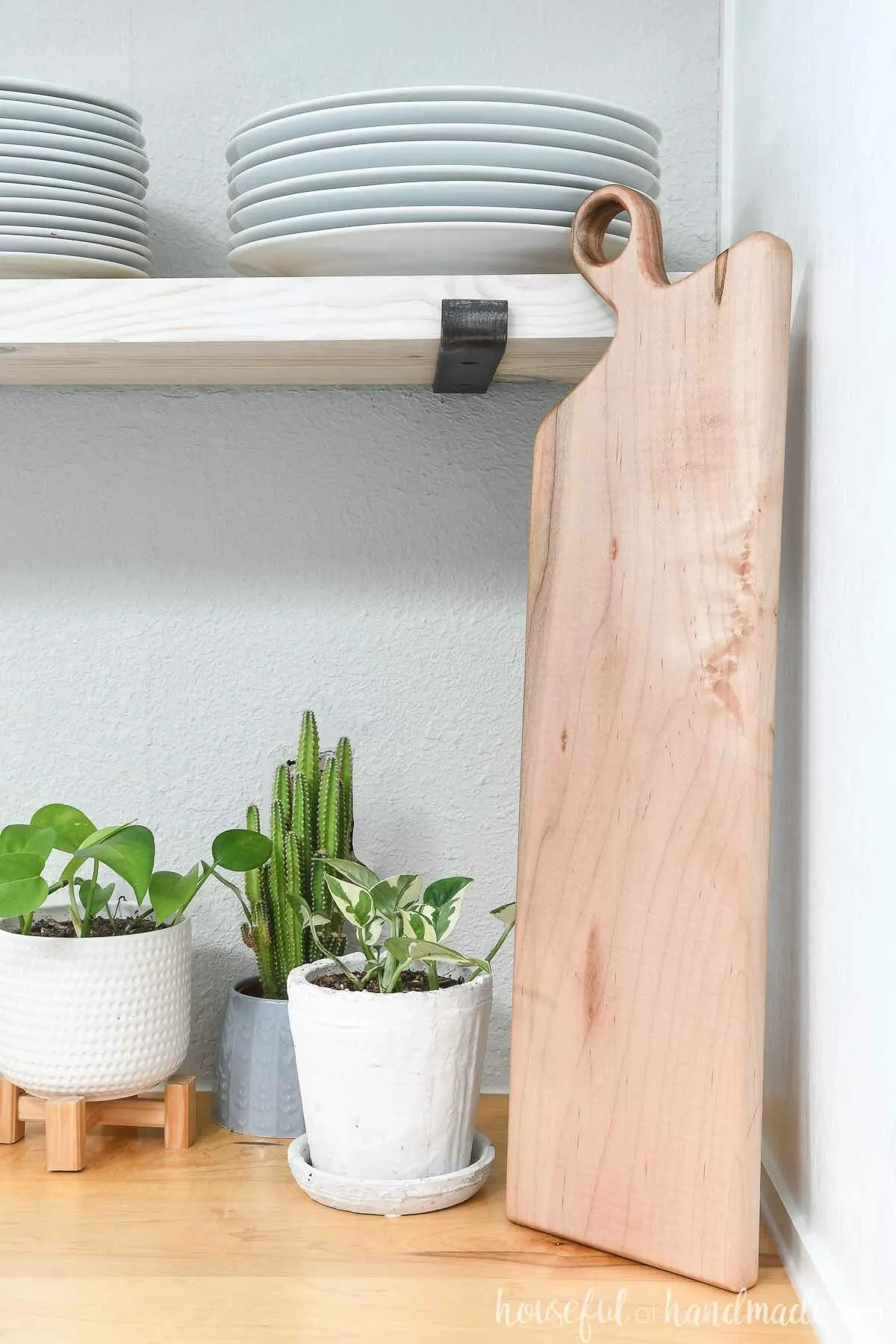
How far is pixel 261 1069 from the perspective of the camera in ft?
3.29

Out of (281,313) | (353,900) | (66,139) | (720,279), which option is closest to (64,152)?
(66,139)

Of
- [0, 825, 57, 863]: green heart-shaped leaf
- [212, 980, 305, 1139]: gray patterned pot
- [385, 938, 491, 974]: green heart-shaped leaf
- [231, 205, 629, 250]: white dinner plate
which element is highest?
[231, 205, 629, 250]: white dinner plate

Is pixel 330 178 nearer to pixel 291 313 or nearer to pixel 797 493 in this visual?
pixel 291 313

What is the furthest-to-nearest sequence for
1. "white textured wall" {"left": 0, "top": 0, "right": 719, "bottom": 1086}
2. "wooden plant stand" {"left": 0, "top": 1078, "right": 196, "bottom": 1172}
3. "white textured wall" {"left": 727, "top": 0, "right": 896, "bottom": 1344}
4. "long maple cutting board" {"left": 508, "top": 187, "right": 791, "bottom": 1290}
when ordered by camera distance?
"white textured wall" {"left": 0, "top": 0, "right": 719, "bottom": 1086}
"wooden plant stand" {"left": 0, "top": 1078, "right": 196, "bottom": 1172}
"long maple cutting board" {"left": 508, "top": 187, "right": 791, "bottom": 1290}
"white textured wall" {"left": 727, "top": 0, "right": 896, "bottom": 1344}

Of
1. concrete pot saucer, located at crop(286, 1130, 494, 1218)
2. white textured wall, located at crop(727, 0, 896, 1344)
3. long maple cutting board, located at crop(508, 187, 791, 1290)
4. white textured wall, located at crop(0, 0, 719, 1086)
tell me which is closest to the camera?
white textured wall, located at crop(727, 0, 896, 1344)

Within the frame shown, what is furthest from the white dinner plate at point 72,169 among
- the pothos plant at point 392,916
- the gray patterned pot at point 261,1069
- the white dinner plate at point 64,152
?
the gray patterned pot at point 261,1069

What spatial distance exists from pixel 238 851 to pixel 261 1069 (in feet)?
0.62

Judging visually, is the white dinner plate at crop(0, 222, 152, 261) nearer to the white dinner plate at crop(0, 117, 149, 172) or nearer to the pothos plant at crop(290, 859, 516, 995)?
the white dinner plate at crop(0, 117, 149, 172)

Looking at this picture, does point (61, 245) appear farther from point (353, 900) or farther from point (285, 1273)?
point (285, 1273)

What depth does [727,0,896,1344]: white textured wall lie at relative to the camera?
2.06 ft

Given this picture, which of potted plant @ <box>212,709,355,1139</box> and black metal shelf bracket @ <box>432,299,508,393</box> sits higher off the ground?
black metal shelf bracket @ <box>432,299,508,393</box>

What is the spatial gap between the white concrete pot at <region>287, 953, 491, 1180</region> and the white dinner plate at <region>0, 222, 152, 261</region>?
571 millimetres

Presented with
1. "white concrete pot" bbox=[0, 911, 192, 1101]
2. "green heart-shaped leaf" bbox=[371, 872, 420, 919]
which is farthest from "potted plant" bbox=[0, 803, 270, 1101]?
"green heart-shaped leaf" bbox=[371, 872, 420, 919]

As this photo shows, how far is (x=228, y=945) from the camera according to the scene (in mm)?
1126
